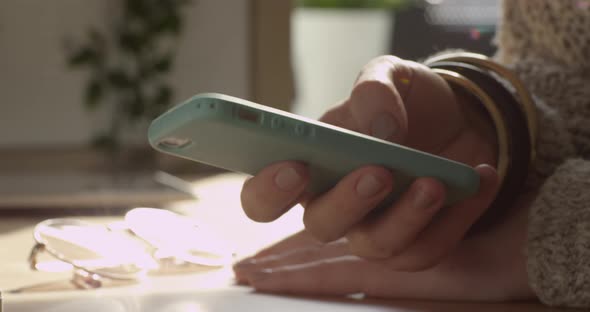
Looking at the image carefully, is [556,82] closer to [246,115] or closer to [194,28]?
[246,115]

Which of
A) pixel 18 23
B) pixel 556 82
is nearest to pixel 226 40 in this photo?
pixel 18 23

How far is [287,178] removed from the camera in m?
0.42

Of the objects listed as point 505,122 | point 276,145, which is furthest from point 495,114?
point 276,145

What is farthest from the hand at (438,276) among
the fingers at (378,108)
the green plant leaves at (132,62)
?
the green plant leaves at (132,62)

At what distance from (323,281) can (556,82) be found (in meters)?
0.28

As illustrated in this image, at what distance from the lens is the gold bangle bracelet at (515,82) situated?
58cm

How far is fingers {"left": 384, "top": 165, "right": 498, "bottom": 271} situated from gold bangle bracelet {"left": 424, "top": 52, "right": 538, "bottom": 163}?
10 cm

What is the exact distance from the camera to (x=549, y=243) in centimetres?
49

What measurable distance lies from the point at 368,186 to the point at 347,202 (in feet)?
0.09

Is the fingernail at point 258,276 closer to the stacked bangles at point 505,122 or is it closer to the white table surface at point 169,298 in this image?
the white table surface at point 169,298

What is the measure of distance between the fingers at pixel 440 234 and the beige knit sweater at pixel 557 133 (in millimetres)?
41

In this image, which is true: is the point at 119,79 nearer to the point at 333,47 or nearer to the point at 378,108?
the point at 333,47

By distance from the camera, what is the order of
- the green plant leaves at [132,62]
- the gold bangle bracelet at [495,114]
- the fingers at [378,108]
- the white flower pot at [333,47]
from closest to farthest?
1. the fingers at [378,108]
2. the gold bangle bracelet at [495,114]
3. the green plant leaves at [132,62]
4. the white flower pot at [333,47]

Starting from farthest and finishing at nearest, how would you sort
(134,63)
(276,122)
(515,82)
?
(134,63) → (515,82) → (276,122)
